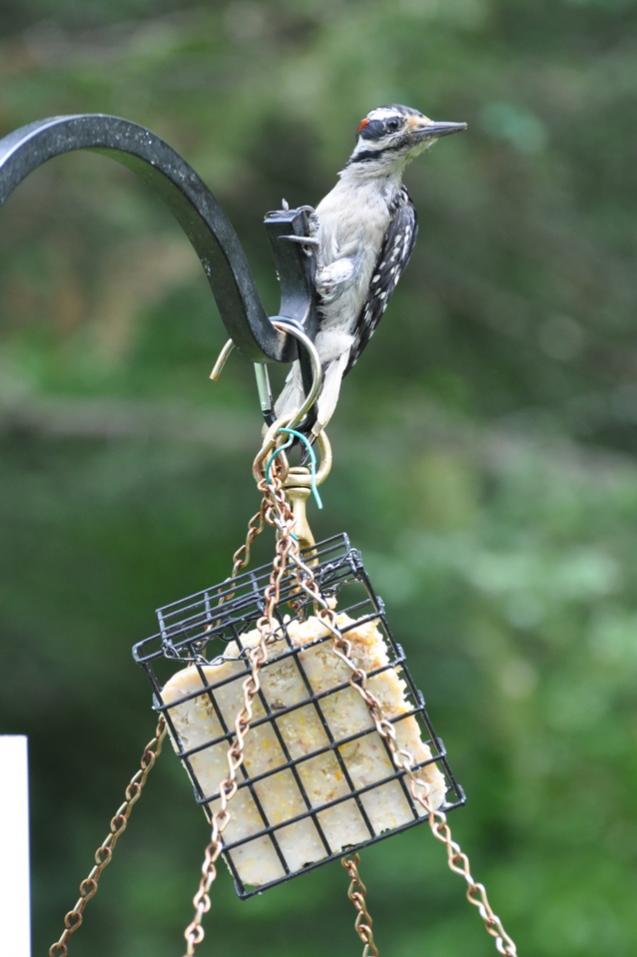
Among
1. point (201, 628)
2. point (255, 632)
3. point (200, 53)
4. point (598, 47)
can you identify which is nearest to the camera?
point (255, 632)

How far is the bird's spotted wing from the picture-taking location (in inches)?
97.0

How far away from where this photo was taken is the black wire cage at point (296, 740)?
6.37 feet

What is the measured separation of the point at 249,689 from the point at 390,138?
1.32 metres

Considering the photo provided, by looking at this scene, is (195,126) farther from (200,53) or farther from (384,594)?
(384,594)

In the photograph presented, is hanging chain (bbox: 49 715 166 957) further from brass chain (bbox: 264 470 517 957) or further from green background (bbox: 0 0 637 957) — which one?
green background (bbox: 0 0 637 957)

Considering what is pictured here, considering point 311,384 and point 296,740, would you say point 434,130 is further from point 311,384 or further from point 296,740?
point 296,740

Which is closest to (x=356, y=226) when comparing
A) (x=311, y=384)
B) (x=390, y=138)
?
(x=390, y=138)

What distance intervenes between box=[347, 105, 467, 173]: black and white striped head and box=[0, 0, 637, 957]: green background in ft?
7.61

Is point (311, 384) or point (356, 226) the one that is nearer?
point (311, 384)

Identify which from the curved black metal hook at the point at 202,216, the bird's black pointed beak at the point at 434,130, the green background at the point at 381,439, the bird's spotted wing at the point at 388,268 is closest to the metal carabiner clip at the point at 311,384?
the curved black metal hook at the point at 202,216

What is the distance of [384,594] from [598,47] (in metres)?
2.65

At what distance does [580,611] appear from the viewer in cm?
592

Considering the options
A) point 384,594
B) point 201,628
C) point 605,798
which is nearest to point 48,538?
point 384,594

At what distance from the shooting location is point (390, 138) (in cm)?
265
